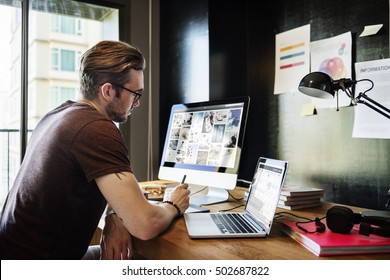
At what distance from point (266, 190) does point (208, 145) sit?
0.45 meters

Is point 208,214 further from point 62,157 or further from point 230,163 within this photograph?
point 62,157

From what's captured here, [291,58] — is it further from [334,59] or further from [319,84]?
[319,84]

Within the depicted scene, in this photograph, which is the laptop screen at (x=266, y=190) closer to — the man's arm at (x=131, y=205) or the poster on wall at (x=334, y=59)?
the man's arm at (x=131, y=205)

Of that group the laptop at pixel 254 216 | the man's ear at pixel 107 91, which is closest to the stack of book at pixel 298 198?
the laptop at pixel 254 216

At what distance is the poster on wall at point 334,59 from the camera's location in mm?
1547

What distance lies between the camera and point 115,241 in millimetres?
1077

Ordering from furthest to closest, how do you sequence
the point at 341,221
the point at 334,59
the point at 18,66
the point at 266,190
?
1. the point at 18,66
2. the point at 334,59
3. the point at 266,190
4. the point at 341,221

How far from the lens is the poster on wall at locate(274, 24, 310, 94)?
1766mm

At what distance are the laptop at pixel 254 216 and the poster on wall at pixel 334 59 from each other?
665 mm

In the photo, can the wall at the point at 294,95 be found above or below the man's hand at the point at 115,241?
above

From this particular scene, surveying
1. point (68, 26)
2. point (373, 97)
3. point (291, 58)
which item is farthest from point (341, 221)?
point (68, 26)

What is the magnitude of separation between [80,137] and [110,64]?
0.92ft

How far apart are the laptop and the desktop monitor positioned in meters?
0.19
